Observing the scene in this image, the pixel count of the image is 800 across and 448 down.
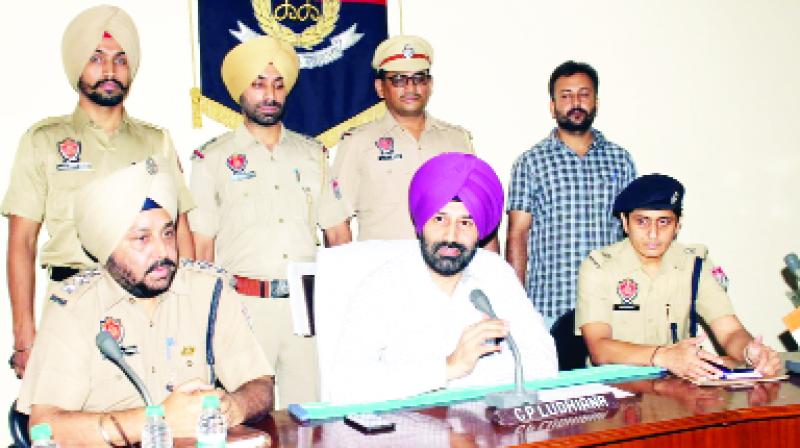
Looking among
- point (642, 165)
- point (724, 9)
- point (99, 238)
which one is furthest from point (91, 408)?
point (724, 9)

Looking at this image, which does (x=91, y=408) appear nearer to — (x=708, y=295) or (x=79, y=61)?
(x=79, y=61)

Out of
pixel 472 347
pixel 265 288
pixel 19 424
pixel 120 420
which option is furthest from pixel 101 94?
pixel 472 347

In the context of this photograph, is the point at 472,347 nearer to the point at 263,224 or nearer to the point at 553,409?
the point at 553,409

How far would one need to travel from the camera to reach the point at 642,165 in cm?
557

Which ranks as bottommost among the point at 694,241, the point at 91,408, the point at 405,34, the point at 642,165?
the point at 91,408

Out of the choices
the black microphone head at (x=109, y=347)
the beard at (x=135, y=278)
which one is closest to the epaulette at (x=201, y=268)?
the beard at (x=135, y=278)

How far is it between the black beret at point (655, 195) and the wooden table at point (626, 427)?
1.01m

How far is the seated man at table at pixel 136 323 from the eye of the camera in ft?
8.29

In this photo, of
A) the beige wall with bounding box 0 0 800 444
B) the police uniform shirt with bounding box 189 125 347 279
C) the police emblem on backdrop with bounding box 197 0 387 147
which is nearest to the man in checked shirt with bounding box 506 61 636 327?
the beige wall with bounding box 0 0 800 444

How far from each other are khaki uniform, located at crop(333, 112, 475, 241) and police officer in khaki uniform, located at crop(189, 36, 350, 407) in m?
0.35

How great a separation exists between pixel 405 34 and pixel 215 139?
4.27ft

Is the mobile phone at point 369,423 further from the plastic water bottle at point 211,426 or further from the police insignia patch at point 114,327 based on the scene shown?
the police insignia patch at point 114,327

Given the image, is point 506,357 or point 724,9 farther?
point 724,9

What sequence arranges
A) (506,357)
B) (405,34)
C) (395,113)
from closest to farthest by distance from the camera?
1. (506,357)
2. (395,113)
3. (405,34)
